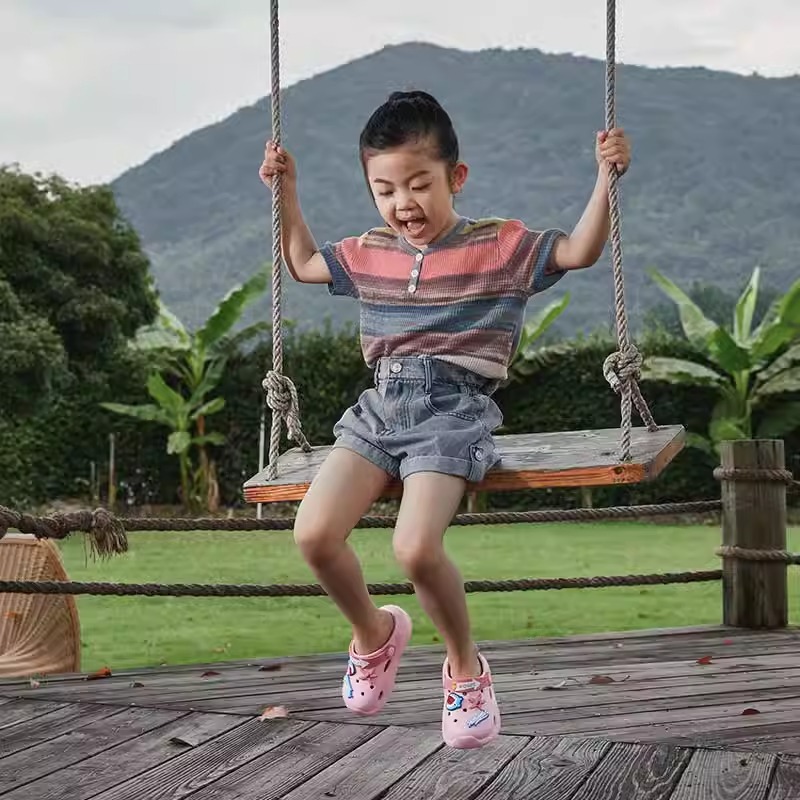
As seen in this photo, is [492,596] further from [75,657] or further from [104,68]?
[104,68]

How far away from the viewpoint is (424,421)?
2488 millimetres

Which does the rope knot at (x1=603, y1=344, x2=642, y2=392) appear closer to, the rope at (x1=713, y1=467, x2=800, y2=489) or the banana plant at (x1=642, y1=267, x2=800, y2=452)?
the rope at (x1=713, y1=467, x2=800, y2=489)

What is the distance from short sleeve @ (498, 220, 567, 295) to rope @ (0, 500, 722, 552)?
726 mm

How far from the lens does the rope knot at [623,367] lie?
258 cm

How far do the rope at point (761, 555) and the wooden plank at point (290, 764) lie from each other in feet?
5.72

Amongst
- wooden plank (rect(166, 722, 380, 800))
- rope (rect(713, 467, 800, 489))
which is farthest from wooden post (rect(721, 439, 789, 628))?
wooden plank (rect(166, 722, 380, 800))

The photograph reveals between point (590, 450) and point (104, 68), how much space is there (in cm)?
5615

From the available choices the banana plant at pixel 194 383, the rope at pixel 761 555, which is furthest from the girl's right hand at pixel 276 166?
the banana plant at pixel 194 383

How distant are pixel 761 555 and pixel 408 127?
239 cm

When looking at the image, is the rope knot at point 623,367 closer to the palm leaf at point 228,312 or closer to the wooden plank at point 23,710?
the wooden plank at point 23,710

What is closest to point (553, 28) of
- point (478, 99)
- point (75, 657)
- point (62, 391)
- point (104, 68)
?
point (478, 99)

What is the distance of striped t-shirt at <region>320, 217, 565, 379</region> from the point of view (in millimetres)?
2572

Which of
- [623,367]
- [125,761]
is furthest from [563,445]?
[125,761]

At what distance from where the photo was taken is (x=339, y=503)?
2.40 meters
